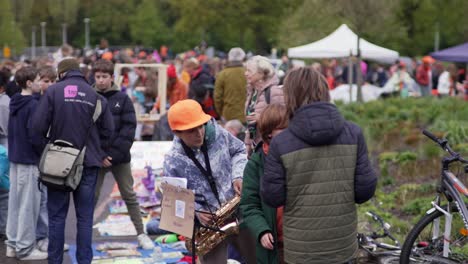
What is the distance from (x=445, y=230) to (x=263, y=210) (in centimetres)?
289

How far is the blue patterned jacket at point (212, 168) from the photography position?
19.9 feet

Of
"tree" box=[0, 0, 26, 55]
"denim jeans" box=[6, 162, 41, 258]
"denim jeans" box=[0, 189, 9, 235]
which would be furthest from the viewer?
"tree" box=[0, 0, 26, 55]

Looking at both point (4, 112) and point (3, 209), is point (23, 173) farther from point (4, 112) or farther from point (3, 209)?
point (3, 209)

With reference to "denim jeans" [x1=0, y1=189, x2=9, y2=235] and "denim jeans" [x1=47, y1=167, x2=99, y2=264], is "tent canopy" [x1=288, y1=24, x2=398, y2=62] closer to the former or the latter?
"denim jeans" [x1=0, y1=189, x2=9, y2=235]

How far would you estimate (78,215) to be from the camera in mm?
7926

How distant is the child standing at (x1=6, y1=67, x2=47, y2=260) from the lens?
8.65 m

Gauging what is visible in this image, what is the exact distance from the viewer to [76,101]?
7605 millimetres

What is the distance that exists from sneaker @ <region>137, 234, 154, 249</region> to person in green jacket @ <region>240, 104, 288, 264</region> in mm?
4357

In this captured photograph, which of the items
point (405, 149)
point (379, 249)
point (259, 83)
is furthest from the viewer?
point (405, 149)

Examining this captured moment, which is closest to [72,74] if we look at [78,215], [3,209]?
[78,215]

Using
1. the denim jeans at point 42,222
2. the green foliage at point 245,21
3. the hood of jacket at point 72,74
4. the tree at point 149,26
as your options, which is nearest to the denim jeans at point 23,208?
the denim jeans at point 42,222

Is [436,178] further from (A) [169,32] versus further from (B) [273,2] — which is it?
(A) [169,32]

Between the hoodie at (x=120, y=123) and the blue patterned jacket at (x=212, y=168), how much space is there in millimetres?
2944

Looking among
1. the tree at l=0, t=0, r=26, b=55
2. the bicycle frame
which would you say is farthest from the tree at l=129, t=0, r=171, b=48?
the bicycle frame
